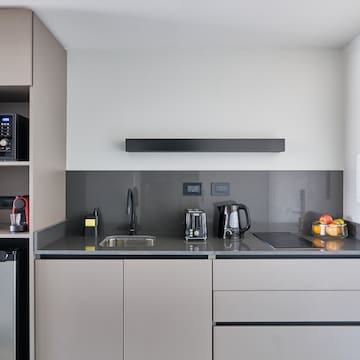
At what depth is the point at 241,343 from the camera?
197cm

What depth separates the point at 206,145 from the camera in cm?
243

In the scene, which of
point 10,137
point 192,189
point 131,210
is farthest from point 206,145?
point 10,137

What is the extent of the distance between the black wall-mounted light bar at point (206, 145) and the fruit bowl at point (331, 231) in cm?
64

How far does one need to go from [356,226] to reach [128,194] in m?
1.66

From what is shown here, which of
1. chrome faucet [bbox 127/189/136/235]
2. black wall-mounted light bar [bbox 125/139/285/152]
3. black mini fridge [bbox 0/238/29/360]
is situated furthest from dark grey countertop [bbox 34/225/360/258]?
black wall-mounted light bar [bbox 125/139/285/152]

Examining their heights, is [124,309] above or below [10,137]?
below

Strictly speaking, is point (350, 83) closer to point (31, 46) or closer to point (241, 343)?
point (241, 343)

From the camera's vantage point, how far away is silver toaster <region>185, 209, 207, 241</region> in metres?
2.32

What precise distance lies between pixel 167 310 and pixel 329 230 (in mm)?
1302

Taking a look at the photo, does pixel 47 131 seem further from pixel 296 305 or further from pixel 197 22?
pixel 296 305

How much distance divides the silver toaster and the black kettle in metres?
0.17

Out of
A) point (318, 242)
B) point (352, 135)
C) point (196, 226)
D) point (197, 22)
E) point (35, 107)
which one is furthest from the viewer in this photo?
point (352, 135)

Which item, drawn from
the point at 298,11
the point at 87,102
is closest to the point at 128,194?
the point at 87,102

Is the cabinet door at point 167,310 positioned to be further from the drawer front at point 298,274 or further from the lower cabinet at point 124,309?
the drawer front at point 298,274
